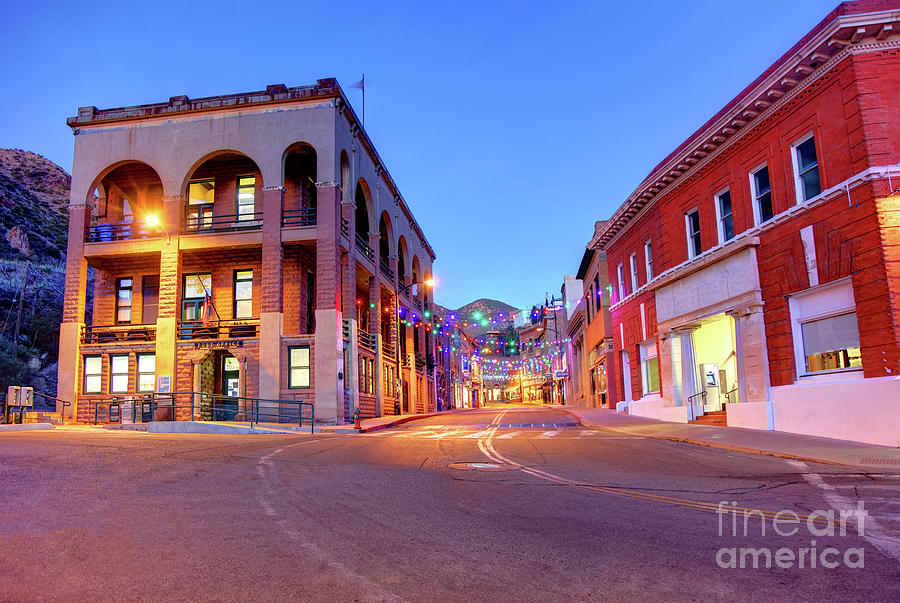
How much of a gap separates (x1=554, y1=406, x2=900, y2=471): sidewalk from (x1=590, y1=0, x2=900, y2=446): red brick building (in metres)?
0.72

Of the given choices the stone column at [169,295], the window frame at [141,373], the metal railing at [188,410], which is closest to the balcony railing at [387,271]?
the stone column at [169,295]

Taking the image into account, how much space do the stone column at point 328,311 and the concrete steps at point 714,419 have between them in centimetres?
1450

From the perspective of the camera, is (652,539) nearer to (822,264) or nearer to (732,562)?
(732,562)

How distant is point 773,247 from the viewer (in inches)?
698

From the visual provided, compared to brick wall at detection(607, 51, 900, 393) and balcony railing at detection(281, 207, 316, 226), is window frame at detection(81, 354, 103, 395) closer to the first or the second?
balcony railing at detection(281, 207, 316, 226)

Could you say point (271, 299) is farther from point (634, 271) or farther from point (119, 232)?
point (634, 271)

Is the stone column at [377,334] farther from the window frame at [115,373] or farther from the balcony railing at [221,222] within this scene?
the window frame at [115,373]

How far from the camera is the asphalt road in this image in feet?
14.5

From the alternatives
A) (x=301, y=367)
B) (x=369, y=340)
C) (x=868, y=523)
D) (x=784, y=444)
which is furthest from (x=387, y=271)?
(x=868, y=523)

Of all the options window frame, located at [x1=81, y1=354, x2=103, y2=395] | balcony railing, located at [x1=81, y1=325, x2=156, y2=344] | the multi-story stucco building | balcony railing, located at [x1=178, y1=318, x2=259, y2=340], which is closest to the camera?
the multi-story stucco building

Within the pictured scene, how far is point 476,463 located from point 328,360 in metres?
16.0

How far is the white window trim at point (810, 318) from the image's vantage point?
1504 centimetres

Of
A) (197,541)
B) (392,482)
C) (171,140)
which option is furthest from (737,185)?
(171,140)

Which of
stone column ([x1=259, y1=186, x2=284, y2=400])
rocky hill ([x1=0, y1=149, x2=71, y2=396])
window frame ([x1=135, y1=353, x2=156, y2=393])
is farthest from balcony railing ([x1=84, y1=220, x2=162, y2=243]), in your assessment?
rocky hill ([x1=0, y1=149, x2=71, y2=396])
